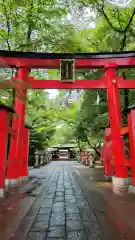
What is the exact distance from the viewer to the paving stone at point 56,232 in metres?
2.88

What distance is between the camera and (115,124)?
26.8ft

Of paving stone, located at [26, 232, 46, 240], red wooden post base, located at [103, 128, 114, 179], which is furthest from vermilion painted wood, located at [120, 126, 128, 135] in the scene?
paving stone, located at [26, 232, 46, 240]

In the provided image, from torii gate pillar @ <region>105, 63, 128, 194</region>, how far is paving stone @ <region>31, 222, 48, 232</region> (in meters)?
4.39

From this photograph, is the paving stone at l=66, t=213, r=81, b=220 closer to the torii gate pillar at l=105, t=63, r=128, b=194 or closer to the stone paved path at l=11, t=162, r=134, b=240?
the stone paved path at l=11, t=162, r=134, b=240

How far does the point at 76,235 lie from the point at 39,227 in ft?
2.03

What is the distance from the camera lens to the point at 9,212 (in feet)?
13.4

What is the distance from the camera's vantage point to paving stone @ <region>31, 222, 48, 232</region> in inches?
121

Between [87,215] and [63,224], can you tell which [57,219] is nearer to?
[63,224]

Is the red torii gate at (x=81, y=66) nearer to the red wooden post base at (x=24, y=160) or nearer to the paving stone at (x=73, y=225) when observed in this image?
the red wooden post base at (x=24, y=160)

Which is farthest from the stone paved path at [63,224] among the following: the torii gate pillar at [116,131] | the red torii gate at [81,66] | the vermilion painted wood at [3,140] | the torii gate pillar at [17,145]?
the red torii gate at [81,66]

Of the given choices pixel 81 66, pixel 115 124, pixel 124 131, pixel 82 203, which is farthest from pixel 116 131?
pixel 82 203

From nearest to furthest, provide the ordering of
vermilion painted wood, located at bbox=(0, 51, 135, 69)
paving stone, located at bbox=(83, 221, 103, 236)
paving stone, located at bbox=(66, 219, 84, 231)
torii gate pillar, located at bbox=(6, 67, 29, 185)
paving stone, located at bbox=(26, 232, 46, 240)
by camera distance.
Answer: paving stone, located at bbox=(26, 232, 46, 240) → paving stone, located at bbox=(83, 221, 103, 236) → paving stone, located at bbox=(66, 219, 84, 231) → torii gate pillar, located at bbox=(6, 67, 29, 185) → vermilion painted wood, located at bbox=(0, 51, 135, 69)

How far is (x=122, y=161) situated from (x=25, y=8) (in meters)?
7.90

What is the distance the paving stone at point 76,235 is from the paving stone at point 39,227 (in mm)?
397
